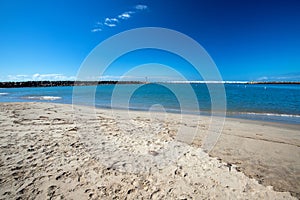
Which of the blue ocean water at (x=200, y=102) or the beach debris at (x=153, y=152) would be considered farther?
the blue ocean water at (x=200, y=102)

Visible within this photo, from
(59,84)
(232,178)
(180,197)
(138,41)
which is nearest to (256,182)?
(232,178)

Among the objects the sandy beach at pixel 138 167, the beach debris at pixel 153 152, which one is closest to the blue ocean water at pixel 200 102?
the sandy beach at pixel 138 167

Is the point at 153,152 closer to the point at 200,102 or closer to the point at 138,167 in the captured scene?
the point at 138,167

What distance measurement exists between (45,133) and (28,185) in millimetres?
3545

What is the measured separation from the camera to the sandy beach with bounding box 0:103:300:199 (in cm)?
334

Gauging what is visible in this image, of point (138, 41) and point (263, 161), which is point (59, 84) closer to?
point (138, 41)

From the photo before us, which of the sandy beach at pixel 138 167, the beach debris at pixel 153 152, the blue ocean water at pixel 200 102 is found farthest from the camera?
the blue ocean water at pixel 200 102

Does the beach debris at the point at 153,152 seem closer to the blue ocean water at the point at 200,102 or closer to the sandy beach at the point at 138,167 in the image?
the sandy beach at the point at 138,167

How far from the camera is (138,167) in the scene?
431 cm

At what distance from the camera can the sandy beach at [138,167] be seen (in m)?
3.34

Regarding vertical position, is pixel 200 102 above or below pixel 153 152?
above

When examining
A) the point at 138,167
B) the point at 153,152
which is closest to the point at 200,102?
the point at 153,152

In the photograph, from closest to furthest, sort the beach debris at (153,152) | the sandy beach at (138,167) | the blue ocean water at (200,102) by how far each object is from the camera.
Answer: the sandy beach at (138,167)
the beach debris at (153,152)
the blue ocean water at (200,102)

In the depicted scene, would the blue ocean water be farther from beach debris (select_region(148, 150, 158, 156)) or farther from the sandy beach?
beach debris (select_region(148, 150, 158, 156))
